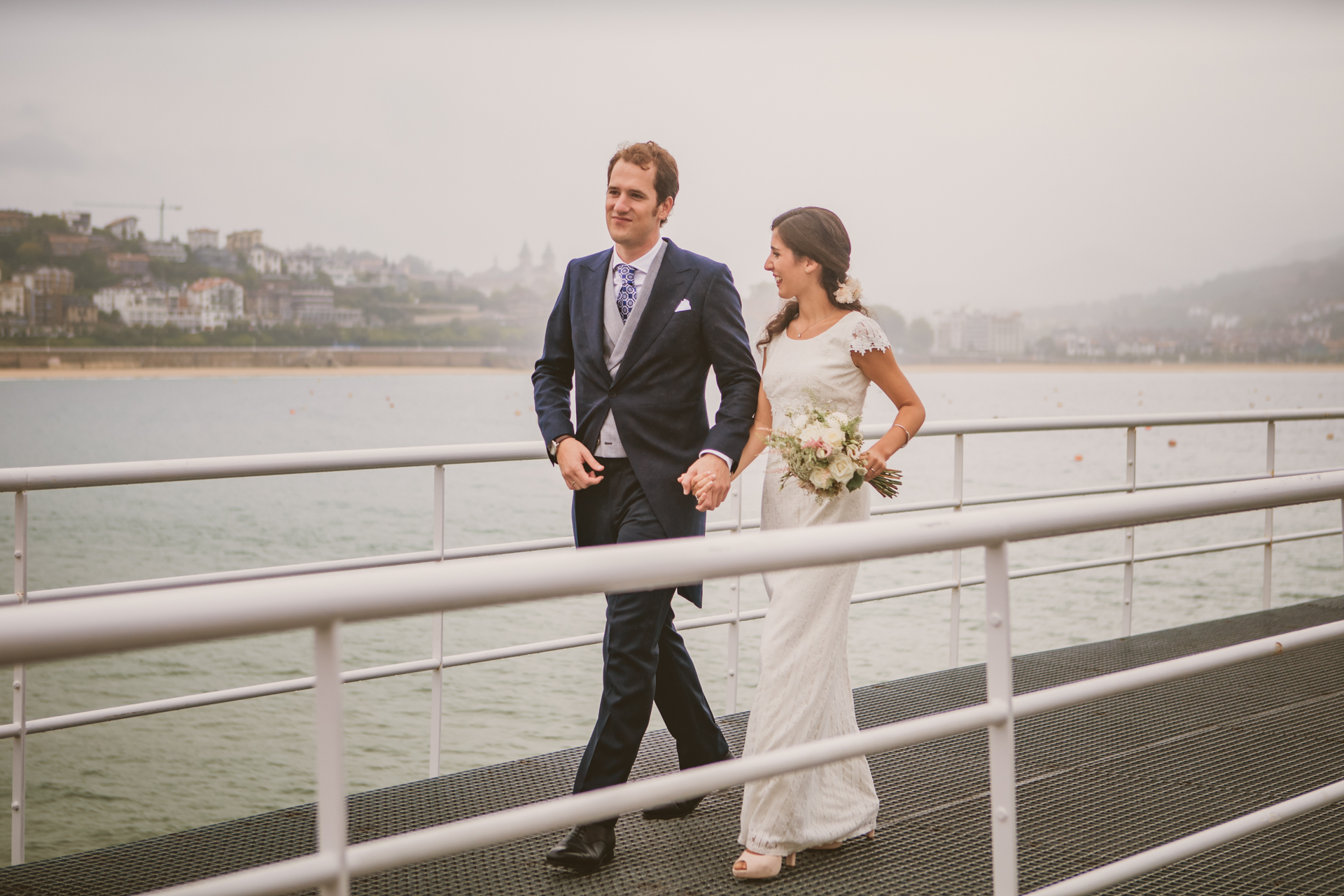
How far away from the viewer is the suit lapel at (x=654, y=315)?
2.63 meters

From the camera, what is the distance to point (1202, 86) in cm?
7788

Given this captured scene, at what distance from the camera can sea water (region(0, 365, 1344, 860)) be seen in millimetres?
10445

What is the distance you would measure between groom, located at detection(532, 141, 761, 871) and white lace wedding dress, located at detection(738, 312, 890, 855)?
0.69 feet

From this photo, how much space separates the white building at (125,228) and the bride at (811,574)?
251ft

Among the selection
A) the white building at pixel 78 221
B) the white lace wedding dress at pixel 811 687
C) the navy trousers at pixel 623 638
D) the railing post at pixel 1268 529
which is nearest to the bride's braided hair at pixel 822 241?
the white lace wedding dress at pixel 811 687

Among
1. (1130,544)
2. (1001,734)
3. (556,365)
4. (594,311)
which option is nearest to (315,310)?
(1130,544)

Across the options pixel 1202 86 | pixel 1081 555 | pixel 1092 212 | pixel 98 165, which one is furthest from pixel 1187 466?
pixel 98 165

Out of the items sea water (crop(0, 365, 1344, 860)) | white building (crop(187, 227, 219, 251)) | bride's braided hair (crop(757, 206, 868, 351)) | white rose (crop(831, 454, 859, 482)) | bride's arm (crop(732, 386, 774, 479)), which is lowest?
sea water (crop(0, 365, 1344, 860))

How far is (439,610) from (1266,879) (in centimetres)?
243

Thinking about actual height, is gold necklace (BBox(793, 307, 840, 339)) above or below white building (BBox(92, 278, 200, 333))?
below

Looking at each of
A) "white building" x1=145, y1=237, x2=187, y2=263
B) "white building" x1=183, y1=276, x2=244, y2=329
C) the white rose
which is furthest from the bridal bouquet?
"white building" x1=145, y1=237, x2=187, y2=263

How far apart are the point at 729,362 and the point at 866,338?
0.36 metres

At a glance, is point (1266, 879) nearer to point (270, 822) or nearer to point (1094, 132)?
point (270, 822)

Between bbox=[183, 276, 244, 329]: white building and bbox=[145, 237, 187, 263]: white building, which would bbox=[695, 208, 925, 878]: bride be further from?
bbox=[145, 237, 187, 263]: white building
